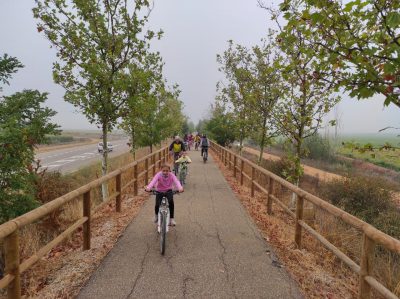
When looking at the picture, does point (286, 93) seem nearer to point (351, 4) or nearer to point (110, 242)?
point (110, 242)

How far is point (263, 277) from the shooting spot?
5277 millimetres

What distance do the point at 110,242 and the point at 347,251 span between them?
4.67 metres

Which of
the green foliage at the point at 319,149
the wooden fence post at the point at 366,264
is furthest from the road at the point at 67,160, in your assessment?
the green foliage at the point at 319,149

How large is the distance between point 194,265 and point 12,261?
2.73 m

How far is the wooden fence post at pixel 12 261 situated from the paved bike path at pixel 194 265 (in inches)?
38.7

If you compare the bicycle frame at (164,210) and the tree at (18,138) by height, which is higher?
the tree at (18,138)

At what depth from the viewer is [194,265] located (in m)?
5.70

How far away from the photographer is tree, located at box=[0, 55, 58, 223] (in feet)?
20.2

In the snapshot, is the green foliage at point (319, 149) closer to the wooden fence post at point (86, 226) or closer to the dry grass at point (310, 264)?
the dry grass at point (310, 264)

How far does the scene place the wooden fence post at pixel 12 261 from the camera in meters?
3.71

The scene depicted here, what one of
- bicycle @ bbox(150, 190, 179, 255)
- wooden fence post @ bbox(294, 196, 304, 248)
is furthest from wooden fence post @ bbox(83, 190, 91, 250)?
wooden fence post @ bbox(294, 196, 304, 248)

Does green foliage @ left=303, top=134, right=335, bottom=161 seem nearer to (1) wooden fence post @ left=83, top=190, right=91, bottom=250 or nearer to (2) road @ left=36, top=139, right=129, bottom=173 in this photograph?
(2) road @ left=36, top=139, right=129, bottom=173

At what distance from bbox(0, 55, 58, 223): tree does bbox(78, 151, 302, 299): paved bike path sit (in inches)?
77.7

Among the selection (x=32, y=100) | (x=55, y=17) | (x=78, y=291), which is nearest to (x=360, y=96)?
(x=78, y=291)
